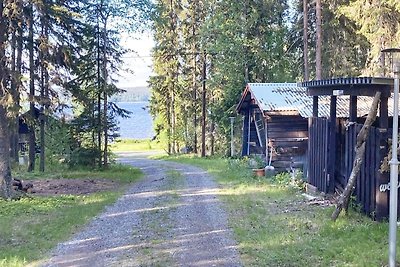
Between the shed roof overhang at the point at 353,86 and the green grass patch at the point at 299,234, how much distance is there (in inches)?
97.4

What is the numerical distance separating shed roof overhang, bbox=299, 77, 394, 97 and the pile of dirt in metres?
7.82

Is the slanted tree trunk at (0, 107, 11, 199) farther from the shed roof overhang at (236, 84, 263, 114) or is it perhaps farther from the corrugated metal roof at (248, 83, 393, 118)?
the shed roof overhang at (236, 84, 263, 114)

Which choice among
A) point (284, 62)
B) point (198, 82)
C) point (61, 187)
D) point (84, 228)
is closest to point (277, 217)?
point (84, 228)

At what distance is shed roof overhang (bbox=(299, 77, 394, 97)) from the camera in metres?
8.88

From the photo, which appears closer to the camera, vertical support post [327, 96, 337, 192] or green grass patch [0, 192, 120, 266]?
green grass patch [0, 192, 120, 266]

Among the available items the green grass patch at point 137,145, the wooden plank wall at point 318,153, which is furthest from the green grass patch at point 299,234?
the green grass patch at point 137,145

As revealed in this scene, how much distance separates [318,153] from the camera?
13055mm

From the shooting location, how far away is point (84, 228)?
9789 mm

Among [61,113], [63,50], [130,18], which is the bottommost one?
[61,113]

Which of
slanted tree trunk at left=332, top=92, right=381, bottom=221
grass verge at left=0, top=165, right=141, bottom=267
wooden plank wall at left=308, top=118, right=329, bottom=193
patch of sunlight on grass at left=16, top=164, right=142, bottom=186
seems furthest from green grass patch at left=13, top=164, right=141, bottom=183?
slanted tree trunk at left=332, top=92, right=381, bottom=221

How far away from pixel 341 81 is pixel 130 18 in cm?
1607

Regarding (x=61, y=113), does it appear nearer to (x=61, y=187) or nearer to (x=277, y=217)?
(x=61, y=187)

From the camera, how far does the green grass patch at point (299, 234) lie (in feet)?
22.9

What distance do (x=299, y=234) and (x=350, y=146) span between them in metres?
3.20
